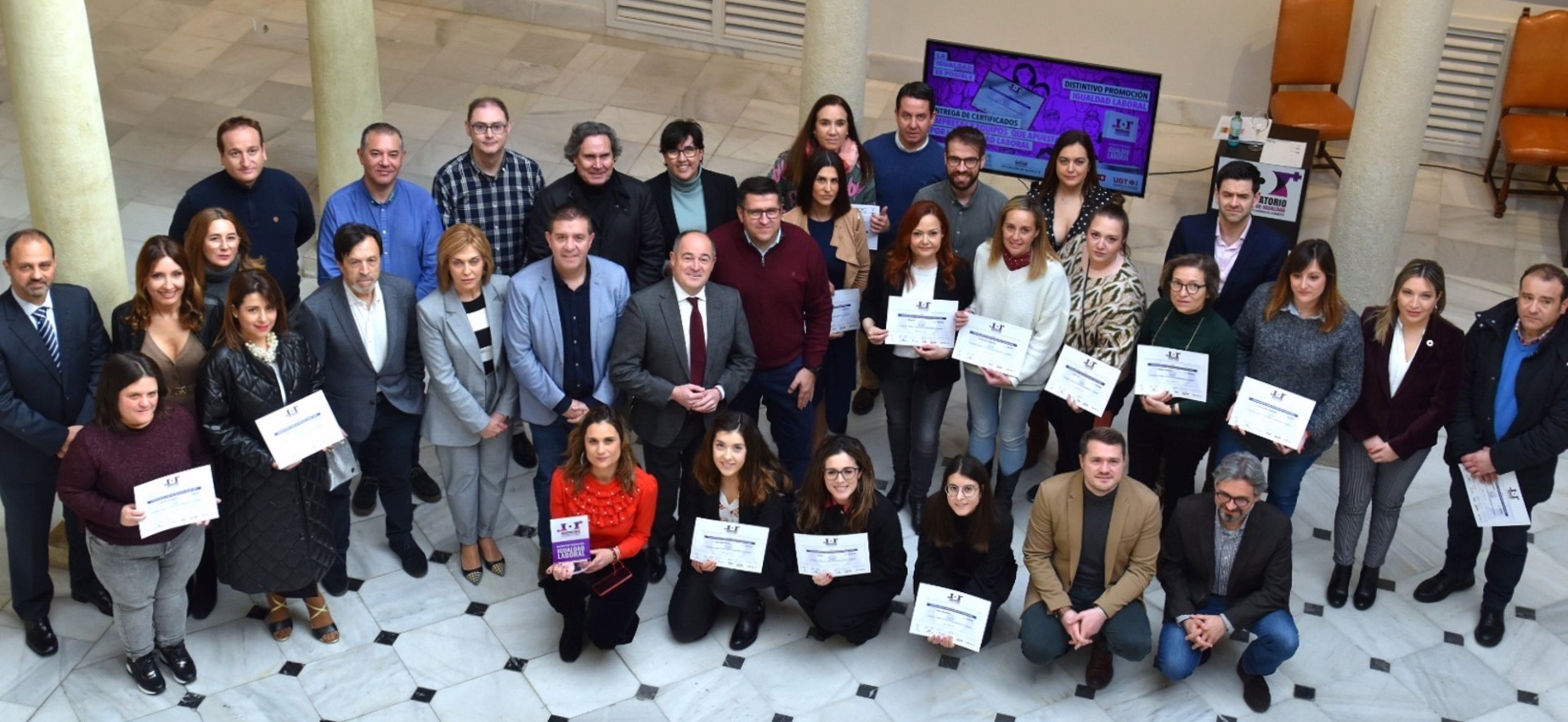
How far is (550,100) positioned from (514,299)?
559cm

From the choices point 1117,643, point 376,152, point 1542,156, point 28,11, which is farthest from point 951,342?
point 1542,156

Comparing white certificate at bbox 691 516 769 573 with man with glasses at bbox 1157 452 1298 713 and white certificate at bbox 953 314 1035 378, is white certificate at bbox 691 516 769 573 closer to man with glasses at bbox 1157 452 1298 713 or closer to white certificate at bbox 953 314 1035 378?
white certificate at bbox 953 314 1035 378

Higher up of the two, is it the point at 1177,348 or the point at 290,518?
the point at 1177,348

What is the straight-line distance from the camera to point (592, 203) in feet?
23.5

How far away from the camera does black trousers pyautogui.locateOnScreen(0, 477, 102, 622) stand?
21.2 feet

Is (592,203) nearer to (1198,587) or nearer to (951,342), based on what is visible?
(951,342)

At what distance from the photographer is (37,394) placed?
20.3 ft

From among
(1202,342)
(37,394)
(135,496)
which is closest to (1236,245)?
(1202,342)

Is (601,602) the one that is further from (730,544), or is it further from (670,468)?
(670,468)

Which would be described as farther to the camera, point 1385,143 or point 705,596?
point 1385,143

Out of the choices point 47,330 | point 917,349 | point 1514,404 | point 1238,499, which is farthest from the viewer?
point 917,349

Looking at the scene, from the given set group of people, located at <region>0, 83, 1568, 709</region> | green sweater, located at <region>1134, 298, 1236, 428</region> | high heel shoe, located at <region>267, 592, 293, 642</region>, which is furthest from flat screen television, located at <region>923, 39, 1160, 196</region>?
high heel shoe, located at <region>267, 592, 293, 642</region>

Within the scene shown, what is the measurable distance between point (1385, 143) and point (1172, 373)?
199 centimetres

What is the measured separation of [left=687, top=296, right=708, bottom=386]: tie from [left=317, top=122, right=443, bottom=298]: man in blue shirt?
1.16m
